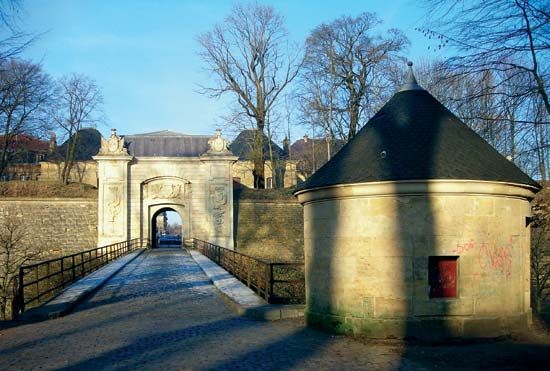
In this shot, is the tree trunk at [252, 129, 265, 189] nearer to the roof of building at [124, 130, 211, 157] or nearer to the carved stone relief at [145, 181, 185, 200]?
the roof of building at [124, 130, 211, 157]

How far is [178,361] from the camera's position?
822 centimetres

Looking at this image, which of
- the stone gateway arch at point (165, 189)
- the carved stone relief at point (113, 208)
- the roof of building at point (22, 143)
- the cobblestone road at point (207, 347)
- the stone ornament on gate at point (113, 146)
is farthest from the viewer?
the roof of building at point (22, 143)

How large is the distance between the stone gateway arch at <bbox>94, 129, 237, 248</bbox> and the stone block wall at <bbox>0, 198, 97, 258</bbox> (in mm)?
1372

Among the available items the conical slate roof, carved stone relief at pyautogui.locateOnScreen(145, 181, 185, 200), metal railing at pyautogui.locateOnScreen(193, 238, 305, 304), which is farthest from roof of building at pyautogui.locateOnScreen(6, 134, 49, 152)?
the conical slate roof

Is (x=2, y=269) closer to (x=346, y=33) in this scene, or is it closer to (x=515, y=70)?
(x=346, y=33)

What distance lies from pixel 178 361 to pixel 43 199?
3648cm

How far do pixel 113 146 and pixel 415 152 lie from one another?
3639 cm

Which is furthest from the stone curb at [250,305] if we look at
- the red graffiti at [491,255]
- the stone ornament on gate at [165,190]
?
the stone ornament on gate at [165,190]

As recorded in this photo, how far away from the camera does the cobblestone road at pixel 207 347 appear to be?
8117mm

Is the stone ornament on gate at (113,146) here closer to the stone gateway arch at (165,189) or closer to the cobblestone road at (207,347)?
the stone gateway arch at (165,189)

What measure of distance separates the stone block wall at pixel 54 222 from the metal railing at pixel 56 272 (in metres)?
2.62

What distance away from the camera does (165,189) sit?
146 ft

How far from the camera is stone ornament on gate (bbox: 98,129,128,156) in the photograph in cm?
4347

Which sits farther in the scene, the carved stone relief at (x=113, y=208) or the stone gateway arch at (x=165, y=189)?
the stone gateway arch at (x=165, y=189)
